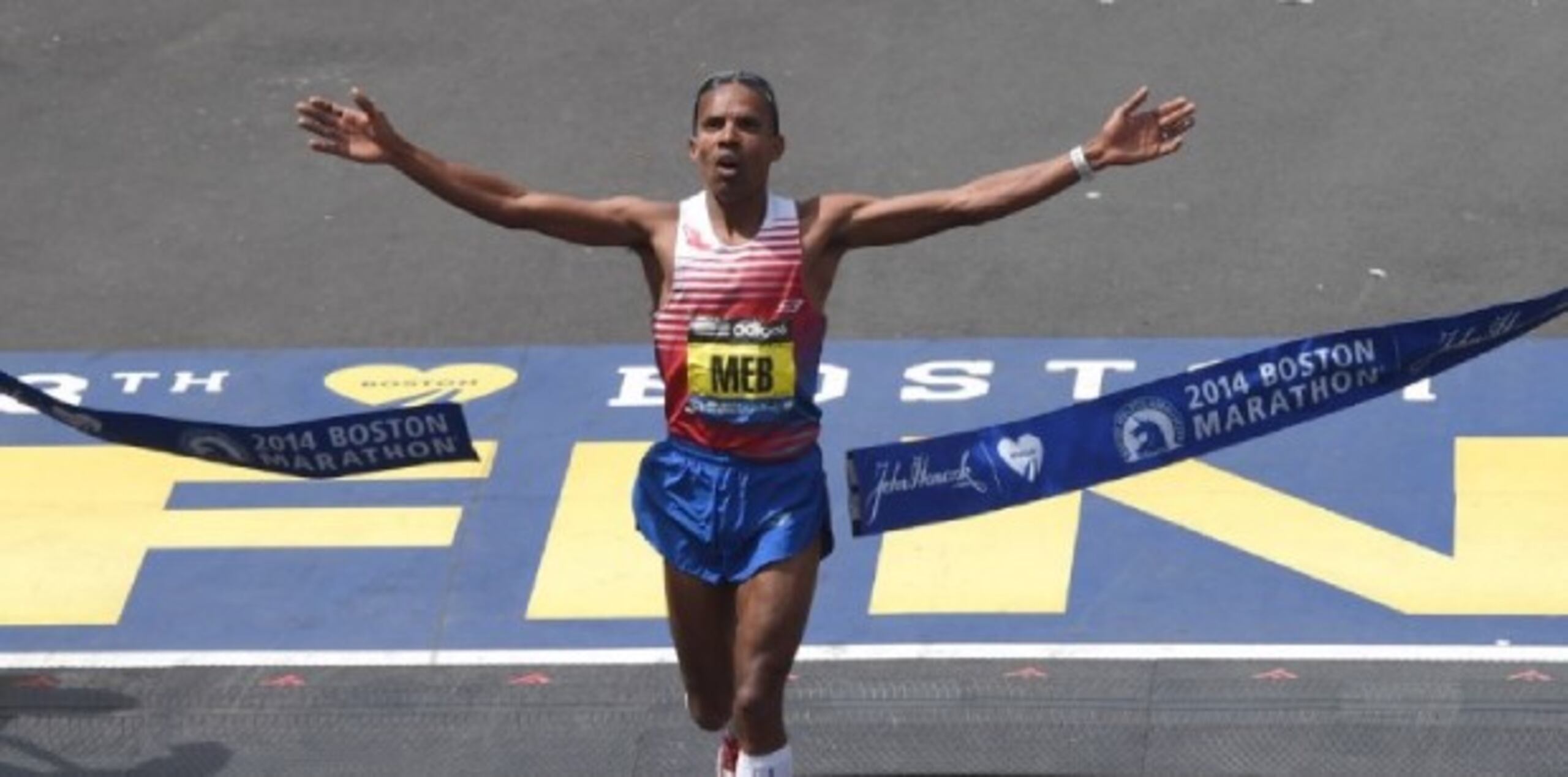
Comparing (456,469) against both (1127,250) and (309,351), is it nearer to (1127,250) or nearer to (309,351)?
(309,351)

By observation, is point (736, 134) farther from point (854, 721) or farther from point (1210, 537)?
point (1210, 537)

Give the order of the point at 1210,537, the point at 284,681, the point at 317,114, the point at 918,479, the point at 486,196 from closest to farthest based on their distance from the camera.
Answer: the point at 317,114 → the point at 486,196 → the point at 918,479 → the point at 284,681 → the point at 1210,537

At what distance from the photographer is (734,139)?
10320 mm

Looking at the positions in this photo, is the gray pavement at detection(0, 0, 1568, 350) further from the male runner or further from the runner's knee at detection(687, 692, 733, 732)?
the male runner

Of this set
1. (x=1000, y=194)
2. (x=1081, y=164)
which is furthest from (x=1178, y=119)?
(x=1000, y=194)

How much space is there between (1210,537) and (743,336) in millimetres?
3516

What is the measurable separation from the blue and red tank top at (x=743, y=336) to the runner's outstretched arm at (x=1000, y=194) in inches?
7.9

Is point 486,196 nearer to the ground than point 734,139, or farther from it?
nearer to the ground

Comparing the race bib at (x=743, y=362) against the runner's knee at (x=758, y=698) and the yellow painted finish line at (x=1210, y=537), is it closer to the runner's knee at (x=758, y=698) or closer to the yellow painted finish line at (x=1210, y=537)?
the runner's knee at (x=758, y=698)

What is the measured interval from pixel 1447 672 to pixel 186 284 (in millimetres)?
6592

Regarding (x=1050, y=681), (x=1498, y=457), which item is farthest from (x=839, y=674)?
(x=1498, y=457)

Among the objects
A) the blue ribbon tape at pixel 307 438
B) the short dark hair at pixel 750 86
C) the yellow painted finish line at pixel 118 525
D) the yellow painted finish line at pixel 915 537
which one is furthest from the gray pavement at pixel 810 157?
the short dark hair at pixel 750 86

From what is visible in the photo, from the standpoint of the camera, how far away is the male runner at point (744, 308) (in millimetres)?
10359

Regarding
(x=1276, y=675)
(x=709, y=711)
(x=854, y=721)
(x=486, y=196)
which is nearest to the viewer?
(x=486, y=196)
